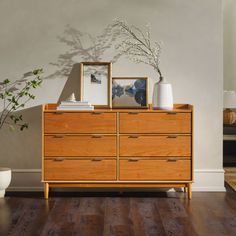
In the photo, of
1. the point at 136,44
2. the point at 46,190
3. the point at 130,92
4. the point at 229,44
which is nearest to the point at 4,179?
the point at 46,190

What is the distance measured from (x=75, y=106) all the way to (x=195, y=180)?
49.6 inches

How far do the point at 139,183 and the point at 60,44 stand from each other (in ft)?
4.54

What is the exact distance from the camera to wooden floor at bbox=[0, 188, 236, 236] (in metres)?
3.57

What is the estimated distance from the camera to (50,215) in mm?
3975

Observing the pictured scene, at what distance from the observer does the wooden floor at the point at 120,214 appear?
3.57 metres

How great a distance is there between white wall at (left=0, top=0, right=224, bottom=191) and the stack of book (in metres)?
0.36

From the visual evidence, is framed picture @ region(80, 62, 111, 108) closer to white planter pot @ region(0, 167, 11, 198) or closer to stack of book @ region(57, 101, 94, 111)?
stack of book @ region(57, 101, 94, 111)

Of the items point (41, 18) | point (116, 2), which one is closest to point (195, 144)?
point (116, 2)

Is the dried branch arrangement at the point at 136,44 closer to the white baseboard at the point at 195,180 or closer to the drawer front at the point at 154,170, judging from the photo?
the drawer front at the point at 154,170

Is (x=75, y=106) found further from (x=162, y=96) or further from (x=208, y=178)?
(x=208, y=178)

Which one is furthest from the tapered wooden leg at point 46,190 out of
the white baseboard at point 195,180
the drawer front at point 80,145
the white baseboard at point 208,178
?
the white baseboard at point 208,178

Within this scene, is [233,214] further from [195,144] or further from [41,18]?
[41,18]

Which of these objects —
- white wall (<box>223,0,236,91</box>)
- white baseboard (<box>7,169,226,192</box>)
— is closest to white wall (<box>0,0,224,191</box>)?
white baseboard (<box>7,169,226,192</box>)

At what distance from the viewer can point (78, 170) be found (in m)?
4.54
